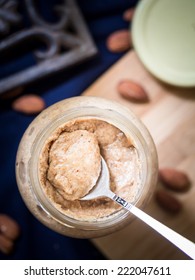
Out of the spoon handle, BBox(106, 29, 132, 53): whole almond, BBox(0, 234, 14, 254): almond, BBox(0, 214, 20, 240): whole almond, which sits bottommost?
BBox(0, 234, 14, 254): almond

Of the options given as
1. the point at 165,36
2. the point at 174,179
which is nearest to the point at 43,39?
the point at 165,36

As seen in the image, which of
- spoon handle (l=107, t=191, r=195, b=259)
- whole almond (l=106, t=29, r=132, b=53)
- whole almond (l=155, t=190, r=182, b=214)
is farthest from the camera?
whole almond (l=106, t=29, r=132, b=53)

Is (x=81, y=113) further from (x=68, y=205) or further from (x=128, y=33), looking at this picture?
(x=128, y=33)

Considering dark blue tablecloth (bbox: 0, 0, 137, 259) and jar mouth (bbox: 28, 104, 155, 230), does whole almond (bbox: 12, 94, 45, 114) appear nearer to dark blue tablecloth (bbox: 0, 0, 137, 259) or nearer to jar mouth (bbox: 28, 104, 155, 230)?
dark blue tablecloth (bbox: 0, 0, 137, 259)

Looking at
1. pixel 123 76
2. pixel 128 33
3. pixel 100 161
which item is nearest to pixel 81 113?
pixel 100 161

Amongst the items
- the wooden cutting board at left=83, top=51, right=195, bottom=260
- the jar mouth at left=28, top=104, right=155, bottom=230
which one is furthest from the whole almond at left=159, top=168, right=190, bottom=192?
the jar mouth at left=28, top=104, right=155, bottom=230

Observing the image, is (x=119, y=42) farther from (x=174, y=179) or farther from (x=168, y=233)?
(x=168, y=233)

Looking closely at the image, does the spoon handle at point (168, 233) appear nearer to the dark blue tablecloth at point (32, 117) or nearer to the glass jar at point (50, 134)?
the glass jar at point (50, 134)

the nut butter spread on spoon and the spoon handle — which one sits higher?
the nut butter spread on spoon
